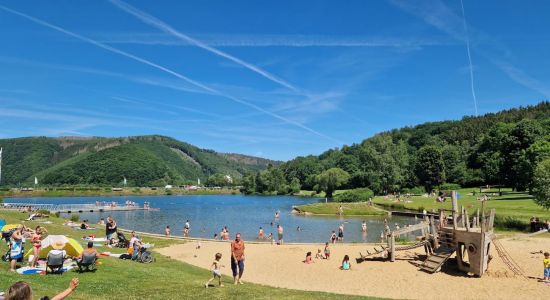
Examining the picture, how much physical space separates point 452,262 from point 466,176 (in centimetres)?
9223

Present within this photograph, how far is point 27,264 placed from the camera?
17297 millimetres

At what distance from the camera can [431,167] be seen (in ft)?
370

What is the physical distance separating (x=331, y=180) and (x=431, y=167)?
38.4 meters

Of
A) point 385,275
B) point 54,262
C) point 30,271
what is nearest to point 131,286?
point 54,262

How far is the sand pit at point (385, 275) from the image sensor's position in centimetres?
2019

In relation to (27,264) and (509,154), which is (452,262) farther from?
(509,154)

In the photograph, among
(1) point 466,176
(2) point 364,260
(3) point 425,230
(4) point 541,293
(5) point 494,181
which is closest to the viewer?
(4) point 541,293

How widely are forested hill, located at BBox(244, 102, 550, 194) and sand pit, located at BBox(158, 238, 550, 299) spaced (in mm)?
33308

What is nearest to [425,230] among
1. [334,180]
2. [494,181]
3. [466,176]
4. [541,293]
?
[541,293]

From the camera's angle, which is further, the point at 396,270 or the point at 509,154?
the point at 509,154

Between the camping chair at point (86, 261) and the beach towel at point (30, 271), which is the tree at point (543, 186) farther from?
the beach towel at point (30, 271)

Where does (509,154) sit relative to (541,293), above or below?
above

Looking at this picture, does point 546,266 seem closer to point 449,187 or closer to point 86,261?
point 86,261

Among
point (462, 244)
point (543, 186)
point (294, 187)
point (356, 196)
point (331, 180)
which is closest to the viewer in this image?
point (462, 244)
